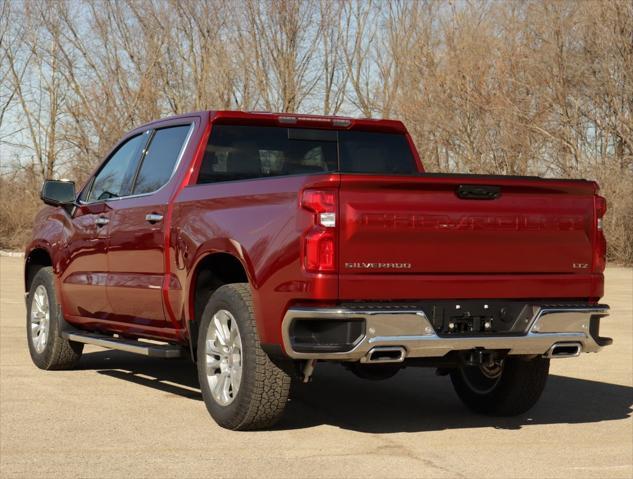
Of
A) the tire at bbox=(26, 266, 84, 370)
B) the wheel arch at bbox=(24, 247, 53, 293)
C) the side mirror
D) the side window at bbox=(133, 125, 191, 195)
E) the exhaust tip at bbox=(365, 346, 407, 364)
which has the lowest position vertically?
the tire at bbox=(26, 266, 84, 370)

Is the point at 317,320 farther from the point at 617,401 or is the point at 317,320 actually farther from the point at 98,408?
the point at 617,401

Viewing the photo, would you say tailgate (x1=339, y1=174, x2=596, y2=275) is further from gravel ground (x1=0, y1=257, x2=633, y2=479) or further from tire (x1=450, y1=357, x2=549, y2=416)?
gravel ground (x1=0, y1=257, x2=633, y2=479)

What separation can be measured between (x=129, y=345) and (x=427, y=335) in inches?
102

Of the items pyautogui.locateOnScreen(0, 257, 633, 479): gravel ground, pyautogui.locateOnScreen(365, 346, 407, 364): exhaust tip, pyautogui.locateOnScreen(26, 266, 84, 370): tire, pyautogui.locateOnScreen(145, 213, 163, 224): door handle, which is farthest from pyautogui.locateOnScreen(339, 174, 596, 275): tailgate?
pyautogui.locateOnScreen(26, 266, 84, 370): tire

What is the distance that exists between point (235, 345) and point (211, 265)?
2.27 ft

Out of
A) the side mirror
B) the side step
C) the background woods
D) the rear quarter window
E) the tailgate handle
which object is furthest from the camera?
the background woods

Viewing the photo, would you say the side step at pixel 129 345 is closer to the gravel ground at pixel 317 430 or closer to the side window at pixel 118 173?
the gravel ground at pixel 317 430

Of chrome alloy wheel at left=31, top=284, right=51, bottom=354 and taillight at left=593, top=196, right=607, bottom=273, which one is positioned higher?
taillight at left=593, top=196, right=607, bottom=273

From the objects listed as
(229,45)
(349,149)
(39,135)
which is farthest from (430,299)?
(39,135)

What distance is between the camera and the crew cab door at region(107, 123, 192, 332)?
8266 millimetres

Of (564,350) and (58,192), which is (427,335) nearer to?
(564,350)

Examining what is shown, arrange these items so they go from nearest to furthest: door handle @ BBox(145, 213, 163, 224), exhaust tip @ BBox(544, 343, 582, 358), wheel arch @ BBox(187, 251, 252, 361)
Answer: exhaust tip @ BBox(544, 343, 582, 358) < wheel arch @ BBox(187, 251, 252, 361) < door handle @ BBox(145, 213, 163, 224)

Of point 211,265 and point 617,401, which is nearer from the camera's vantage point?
point 211,265

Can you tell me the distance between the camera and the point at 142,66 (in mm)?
41469
